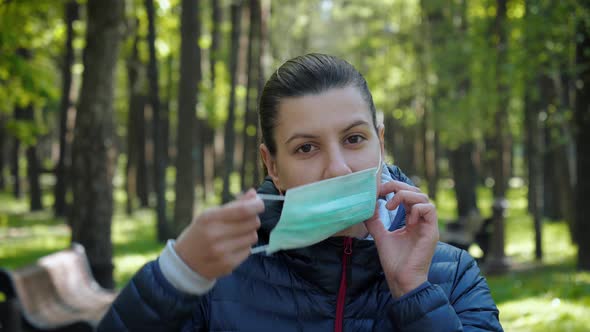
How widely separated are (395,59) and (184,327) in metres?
31.3

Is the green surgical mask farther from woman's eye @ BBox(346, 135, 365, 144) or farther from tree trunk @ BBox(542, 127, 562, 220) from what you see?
tree trunk @ BBox(542, 127, 562, 220)

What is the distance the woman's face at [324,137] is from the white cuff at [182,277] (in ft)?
1.99

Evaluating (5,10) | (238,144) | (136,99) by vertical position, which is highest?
(5,10)

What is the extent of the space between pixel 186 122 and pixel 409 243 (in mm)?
15678

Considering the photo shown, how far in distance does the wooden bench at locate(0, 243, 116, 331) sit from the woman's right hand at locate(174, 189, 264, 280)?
5.62m

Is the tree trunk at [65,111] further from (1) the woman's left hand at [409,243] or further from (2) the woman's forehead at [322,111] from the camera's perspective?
(1) the woman's left hand at [409,243]

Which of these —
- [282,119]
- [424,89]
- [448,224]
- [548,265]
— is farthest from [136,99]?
[282,119]

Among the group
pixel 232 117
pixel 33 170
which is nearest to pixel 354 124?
pixel 232 117

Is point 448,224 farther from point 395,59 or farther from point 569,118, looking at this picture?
point 395,59

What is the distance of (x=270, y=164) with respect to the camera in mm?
2861

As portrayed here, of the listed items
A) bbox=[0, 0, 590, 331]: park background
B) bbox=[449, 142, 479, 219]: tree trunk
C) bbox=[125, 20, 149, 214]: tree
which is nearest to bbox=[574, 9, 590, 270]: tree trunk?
bbox=[0, 0, 590, 331]: park background

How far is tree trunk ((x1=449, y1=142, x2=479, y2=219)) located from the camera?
2419 cm

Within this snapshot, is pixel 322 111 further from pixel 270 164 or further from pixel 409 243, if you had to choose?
pixel 409 243

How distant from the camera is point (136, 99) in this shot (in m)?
29.5
